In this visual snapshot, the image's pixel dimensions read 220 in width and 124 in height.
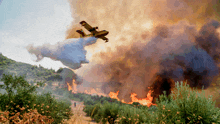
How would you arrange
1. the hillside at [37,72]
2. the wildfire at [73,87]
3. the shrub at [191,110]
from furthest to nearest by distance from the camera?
the wildfire at [73,87] → the hillside at [37,72] → the shrub at [191,110]

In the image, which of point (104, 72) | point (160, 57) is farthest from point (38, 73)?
point (160, 57)

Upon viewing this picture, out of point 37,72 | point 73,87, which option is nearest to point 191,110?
point 73,87

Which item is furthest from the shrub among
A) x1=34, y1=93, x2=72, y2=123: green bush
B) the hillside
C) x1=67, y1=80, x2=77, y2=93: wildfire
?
the hillside

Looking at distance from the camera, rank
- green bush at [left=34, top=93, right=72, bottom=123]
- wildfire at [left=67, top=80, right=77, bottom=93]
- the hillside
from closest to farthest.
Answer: green bush at [left=34, top=93, right=72, bottom=123] → the hillside → wildfire at [left=67, top=80, right=77, bottom=93]

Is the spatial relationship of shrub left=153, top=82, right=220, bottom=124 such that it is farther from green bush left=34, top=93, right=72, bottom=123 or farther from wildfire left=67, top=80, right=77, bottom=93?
wildfire left=67, top=80, right=77, bottom=93

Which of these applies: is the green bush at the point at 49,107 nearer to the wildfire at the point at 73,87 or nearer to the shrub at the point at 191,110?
the shrub at the point at 191,110

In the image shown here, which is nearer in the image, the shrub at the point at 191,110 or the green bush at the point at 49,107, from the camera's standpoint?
the shrub at the point at 191,110

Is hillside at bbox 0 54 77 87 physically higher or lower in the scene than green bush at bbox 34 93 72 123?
higher

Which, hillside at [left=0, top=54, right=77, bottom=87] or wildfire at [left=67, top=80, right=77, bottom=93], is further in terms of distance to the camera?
wildfire at [left=67, top=80, right=77, bottom=93]

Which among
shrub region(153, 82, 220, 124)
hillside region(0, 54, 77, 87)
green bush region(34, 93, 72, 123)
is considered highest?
hillside region(0, 54, 77, 87)

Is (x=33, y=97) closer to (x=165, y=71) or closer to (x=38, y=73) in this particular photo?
(x=165, y=71)

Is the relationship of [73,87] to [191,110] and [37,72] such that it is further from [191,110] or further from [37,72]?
[191,110]

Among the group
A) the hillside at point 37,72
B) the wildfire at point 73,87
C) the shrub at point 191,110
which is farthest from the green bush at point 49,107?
the hillside at point 37,72

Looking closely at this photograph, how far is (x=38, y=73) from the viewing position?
55719 mm
